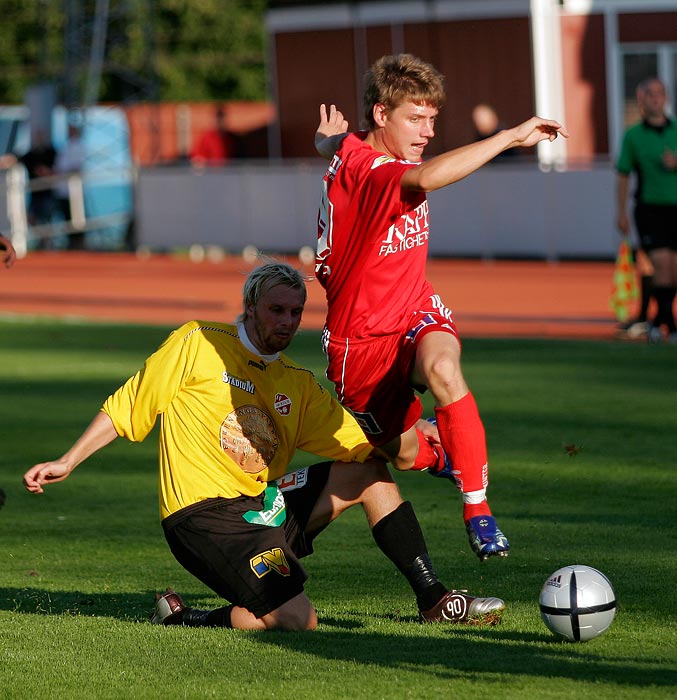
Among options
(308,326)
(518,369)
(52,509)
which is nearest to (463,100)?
(308,326)

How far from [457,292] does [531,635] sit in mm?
15546

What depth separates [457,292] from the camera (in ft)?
69.8

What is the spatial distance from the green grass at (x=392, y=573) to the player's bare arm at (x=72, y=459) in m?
0.65

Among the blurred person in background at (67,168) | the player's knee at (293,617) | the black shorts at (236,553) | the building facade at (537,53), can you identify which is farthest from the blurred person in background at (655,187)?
the blurred person in background at (67,168)

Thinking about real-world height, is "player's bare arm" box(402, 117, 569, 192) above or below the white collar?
above

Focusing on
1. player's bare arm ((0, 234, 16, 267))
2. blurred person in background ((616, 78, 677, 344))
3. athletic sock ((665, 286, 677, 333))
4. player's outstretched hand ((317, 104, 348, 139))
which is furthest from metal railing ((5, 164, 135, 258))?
player's outstretched hand ((317, 104, 348, 139))

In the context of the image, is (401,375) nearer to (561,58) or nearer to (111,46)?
(561,58)

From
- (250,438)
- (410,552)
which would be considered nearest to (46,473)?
(250,438)

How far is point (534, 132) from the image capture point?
5.93m

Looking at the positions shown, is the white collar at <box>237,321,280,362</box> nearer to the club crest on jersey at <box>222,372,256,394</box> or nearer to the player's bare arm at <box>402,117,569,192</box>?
the club crest on jersey at <box>222,372,256,394</box>

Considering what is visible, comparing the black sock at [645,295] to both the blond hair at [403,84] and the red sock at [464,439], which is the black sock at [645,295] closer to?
the blond hair at [403,84]

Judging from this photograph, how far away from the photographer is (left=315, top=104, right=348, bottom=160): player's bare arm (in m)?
6.92

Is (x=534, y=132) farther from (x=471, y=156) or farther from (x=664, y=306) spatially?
(x=664, y=306)

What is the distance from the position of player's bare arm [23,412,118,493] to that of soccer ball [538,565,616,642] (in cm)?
180
